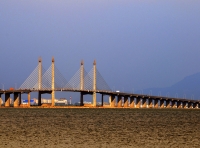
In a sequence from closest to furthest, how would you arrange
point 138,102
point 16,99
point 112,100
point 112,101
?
1. point 16,99
2. point 112,100
3. point 112,101
4. point 138,102

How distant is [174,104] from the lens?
15262 cm

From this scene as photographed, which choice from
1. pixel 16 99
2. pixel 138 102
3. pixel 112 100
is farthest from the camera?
pixel 138 102

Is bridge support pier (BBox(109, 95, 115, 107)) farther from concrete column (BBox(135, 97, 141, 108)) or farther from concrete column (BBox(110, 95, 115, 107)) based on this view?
concrete column (BBox(135, 97, 141, 108))

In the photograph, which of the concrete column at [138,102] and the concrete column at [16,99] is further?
the concrete column at [138,102]

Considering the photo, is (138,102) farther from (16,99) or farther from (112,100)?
(16,99)

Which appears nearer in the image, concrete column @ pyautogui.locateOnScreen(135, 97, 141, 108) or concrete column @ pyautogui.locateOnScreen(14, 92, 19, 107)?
concrete column @ pyautogui.locateOnScreen(14, 92, 19, 107)

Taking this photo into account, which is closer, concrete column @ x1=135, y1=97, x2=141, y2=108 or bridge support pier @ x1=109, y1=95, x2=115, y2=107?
bridge support pier @ x1=109, y1=95, x2=115, y2=107

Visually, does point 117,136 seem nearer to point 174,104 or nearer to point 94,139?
point 94,139

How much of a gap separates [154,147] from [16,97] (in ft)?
293

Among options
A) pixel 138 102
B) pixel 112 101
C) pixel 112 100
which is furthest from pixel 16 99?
pixel 138 102

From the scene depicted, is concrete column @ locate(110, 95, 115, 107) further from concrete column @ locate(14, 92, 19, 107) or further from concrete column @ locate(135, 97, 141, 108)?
concrete column @ locate(14, 92, 19, 107)

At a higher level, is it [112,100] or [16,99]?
[112,100]

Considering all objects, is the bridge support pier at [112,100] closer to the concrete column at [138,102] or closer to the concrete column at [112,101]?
the concrete column at [112,101]

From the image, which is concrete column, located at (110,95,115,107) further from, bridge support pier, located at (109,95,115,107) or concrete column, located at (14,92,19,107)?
concrete column, located at (14,92,19,107)
